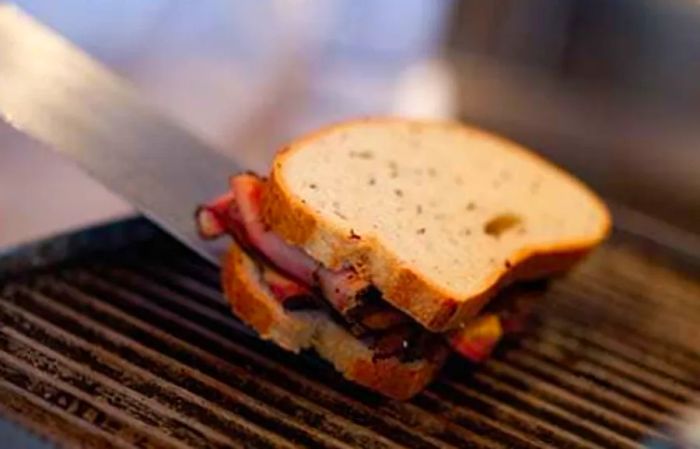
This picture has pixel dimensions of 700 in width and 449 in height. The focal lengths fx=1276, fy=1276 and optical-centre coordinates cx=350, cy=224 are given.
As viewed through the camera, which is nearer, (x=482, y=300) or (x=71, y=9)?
(x=482, y=300)

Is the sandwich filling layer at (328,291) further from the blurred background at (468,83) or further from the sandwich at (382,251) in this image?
the blurred background at (468,83)

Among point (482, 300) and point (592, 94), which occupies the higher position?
point (592, 94)

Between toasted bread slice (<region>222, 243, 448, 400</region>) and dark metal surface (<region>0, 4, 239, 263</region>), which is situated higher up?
dark metal surface (<region>0, 4, 239, 263</region>)

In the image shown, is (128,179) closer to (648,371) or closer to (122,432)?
(122,432)

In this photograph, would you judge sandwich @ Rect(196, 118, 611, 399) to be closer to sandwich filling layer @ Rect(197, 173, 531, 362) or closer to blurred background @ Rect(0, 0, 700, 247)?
sandwich filling layer @ Rect(197, 173, 531, 362)

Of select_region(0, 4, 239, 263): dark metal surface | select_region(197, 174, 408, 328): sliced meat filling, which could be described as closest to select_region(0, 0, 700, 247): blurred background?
select_region(0, 4, 239, 263): dark metal surface

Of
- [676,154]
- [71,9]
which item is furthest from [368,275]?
[71,9]
